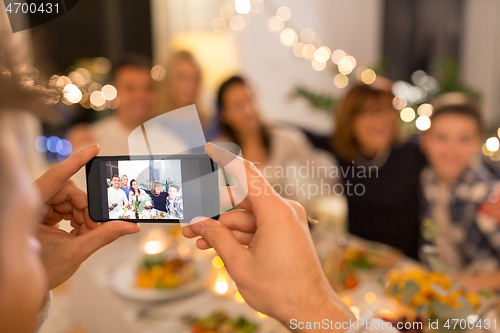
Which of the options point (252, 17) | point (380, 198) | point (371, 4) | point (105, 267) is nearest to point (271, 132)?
point (380, 198)

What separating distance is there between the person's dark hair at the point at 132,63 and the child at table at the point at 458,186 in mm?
968

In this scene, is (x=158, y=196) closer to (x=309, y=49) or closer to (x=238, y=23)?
(x=309, y=49)

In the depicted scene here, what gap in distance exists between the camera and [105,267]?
0.88m

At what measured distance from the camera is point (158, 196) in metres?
0.36

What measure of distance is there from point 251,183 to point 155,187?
12 centimetres

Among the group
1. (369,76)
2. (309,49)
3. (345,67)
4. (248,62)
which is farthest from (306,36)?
(369,76)

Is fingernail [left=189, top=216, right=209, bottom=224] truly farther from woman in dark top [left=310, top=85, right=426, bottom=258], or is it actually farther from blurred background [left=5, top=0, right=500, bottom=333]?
woman in dark top [left=310, top=85, right=426, bottom=258]

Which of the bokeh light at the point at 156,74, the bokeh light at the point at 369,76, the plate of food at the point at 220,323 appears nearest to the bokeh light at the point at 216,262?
the plate of food at the point at 220,323

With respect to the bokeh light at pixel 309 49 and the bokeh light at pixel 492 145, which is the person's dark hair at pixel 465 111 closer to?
the bokeh light at pixel 492 145

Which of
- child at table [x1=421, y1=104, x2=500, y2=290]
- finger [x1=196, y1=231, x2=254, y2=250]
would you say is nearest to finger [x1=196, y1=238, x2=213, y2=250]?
finger [x1=196, y1=231, x2=254, y2=250]

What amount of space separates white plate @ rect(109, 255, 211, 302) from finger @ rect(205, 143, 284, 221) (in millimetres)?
495

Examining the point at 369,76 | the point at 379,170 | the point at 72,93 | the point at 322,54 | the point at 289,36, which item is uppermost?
the point at 289,36

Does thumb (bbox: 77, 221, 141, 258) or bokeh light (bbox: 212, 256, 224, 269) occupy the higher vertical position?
thumb (bbox: 77, 221, 141, 258)

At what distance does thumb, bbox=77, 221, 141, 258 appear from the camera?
36 cm
